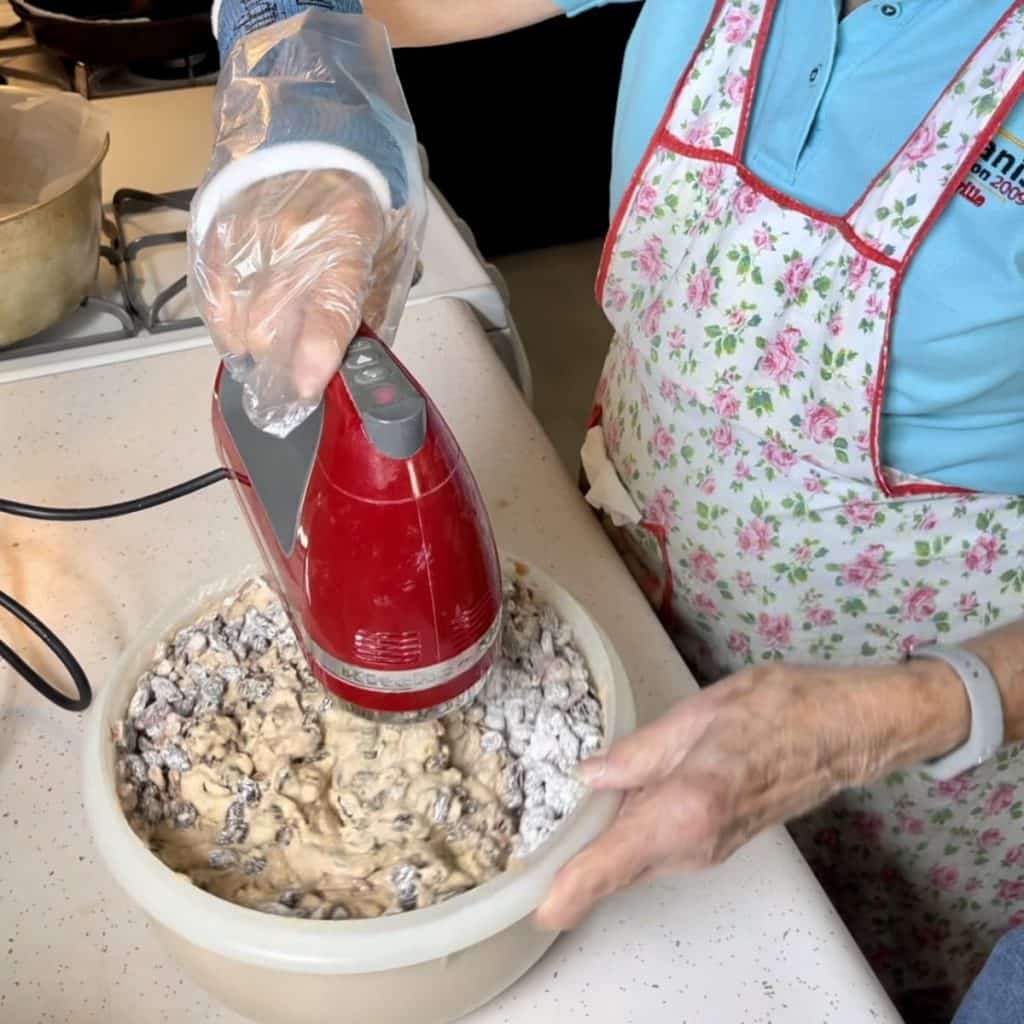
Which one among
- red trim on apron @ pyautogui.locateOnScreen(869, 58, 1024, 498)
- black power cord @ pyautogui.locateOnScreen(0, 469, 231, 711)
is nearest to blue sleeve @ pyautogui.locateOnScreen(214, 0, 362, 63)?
black power cord @ pyautogui.locateOnScreen(0, 469, 231, 711)

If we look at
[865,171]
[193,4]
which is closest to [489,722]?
[865,171]

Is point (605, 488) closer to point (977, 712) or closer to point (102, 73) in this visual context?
point (977, 712)

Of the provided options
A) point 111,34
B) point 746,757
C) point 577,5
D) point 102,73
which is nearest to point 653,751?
point 746,757

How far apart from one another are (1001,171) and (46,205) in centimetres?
66

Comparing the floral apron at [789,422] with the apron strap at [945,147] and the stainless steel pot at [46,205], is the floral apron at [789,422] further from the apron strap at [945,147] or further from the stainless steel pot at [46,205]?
the stainless steel pot at [46,205]

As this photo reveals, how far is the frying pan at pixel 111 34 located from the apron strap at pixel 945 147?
817 mm

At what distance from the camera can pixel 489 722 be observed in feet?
1.90

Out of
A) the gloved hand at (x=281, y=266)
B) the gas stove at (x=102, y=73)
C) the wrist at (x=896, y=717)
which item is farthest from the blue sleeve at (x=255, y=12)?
the gas stove at (x=102, y=73)

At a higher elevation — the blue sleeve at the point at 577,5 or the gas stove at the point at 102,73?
the blue sleeve at the point at 577,5

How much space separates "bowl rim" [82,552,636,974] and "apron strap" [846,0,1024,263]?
0.38m

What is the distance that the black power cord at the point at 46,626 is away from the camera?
2.17 feet

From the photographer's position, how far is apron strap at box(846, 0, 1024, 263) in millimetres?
628

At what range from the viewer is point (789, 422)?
2.44 ft

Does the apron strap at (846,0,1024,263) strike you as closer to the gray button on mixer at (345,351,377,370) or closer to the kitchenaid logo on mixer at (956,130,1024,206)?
the kitchenaid logo on mixer at (956,130,1024,206)
